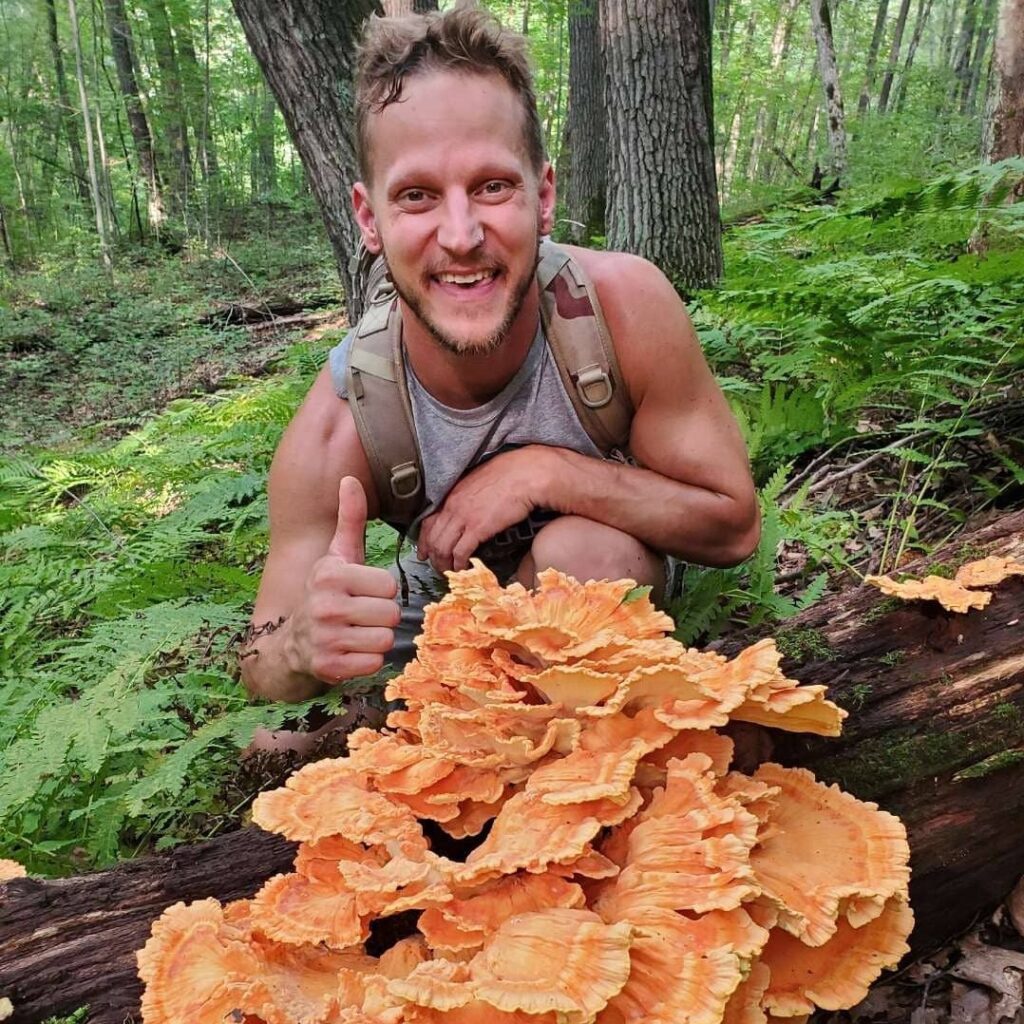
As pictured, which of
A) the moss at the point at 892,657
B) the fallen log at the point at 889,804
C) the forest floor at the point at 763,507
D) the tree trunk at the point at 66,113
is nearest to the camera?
the fallen log at the point at 889,804

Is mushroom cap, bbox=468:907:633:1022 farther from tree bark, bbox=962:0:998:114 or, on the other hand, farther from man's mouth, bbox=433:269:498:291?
tree bark, bbox=962:0:998:114

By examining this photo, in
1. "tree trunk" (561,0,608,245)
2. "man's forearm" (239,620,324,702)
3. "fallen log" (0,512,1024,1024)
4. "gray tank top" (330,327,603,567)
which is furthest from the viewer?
"tree trunk" (561,0,608,245)

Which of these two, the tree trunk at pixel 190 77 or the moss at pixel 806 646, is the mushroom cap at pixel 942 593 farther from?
the tree trunk at pixel 190 77

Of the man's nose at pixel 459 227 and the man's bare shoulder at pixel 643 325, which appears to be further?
the man's bare shoulder at pixel 643 325

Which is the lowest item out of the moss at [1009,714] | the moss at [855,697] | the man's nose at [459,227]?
the moss at [1009,714]

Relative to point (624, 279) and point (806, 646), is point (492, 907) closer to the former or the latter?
point (806, 646)

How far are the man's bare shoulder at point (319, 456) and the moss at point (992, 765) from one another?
2.98 m

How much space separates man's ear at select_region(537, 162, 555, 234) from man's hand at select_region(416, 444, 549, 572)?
3.70 feet

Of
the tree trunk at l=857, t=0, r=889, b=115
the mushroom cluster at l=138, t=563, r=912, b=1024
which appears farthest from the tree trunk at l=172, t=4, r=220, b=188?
the mushroom cluster at l=138, t=563, r=912, b=1024

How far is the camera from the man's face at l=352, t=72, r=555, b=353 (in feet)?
11.9

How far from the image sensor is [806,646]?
3.06 meters

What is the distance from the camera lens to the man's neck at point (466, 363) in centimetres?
411

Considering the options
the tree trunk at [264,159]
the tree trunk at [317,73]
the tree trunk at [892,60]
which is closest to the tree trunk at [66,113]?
the tree trunk at [264,159]

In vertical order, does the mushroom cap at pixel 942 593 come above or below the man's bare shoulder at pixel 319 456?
below
